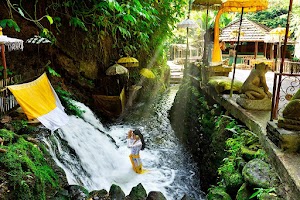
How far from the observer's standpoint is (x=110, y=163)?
785 cm

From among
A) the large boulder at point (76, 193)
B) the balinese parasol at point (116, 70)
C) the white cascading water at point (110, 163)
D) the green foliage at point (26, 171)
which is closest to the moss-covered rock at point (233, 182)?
the white cascading water at point (110, 163)

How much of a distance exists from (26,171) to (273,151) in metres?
4.39

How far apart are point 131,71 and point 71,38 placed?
4219mm

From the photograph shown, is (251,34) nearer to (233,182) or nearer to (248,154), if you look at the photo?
(248,154)

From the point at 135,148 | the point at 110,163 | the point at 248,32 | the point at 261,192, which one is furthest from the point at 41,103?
the point at 248,32

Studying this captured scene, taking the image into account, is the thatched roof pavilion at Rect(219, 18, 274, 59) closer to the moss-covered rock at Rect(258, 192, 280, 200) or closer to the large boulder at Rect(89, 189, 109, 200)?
the large boulder at Rect(89, 189, 109, 200)

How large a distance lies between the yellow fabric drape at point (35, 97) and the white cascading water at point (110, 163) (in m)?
0.73

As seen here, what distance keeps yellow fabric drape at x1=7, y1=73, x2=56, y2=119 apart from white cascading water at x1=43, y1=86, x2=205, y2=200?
2.38 feet

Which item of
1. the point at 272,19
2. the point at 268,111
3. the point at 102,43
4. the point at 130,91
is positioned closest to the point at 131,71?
the point at 130,91

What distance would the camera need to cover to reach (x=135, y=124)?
39.1 feet

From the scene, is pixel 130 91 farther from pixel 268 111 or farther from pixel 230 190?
pixel 230 190

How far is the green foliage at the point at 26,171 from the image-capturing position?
166 inches

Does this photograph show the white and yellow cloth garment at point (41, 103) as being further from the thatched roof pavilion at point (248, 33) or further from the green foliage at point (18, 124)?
the thatched roof pavilion at point (248, 33)

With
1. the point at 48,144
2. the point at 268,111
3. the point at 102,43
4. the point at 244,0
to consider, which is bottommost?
the point at 48,144
